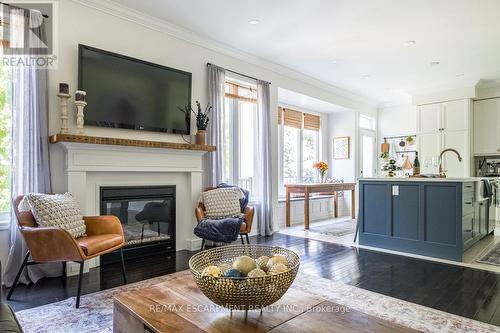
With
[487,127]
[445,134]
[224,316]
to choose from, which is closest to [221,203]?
[224,316]

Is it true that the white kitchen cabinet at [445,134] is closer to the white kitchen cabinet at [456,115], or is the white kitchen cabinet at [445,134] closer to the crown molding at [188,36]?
the white kitchen cabinet at [456,115]

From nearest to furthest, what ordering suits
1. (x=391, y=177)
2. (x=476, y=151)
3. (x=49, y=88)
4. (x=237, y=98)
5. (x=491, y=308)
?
(x=491, y=308), (x=49, y=88), (x=391, y=177), (x=237, y=98), (x=476, y=151)

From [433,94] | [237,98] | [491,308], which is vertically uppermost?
[433,94]

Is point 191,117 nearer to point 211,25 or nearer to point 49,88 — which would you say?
point 211,25

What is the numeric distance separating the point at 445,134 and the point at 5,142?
7.40 meters

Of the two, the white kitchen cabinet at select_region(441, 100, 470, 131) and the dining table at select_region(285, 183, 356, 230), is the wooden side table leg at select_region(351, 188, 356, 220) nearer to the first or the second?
Answer: the dining table at select_region(285, 183, 356, 230)

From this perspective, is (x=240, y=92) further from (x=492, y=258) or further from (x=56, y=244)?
(x=492, y=258)

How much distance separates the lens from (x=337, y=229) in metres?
5.61

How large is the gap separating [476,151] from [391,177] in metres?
3.66

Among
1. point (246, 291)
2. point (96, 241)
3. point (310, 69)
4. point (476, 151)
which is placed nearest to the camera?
point (246, 291)

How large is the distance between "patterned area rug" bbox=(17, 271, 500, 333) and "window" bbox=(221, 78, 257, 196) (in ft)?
8.43

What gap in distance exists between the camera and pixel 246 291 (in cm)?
124

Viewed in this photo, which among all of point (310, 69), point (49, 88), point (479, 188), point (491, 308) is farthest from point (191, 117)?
point (479, 188)

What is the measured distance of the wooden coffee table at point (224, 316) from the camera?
4.00 ft
